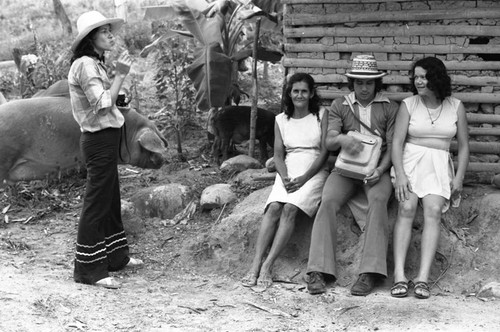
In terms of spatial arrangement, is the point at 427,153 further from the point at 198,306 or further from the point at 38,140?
the point at 38,140

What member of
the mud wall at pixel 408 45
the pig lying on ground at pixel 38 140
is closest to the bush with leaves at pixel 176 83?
the pig lying on ground at pixel 38 140

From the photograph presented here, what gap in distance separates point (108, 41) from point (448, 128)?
277cm

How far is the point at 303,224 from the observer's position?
6.97m

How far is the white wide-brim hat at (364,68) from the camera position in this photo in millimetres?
6648

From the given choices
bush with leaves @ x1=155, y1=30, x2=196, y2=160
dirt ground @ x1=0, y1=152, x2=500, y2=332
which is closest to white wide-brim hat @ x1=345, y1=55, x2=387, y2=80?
dirt ground @ x1=0, y1=152, x2=500, y2=332

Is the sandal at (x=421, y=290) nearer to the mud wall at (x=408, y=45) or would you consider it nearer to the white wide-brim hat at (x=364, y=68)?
the mud wall at (x=408, y=45)

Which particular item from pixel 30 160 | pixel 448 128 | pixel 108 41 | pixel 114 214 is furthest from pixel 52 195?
pixel 448 128

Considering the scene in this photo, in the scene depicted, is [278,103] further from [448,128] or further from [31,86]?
[448,128]

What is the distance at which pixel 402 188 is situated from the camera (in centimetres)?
641

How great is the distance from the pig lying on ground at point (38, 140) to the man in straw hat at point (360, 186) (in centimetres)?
248

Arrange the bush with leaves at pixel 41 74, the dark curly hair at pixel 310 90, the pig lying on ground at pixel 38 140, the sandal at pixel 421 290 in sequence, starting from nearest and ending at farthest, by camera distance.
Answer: the sandal at pixel 421 290 < the dark curly hair at pixel 310 90 < the pig lying on ground at pixel 38 140 < the bush with leaves at pixel 41 74

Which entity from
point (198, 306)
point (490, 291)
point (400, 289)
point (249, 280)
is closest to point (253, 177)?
point (249, 280)

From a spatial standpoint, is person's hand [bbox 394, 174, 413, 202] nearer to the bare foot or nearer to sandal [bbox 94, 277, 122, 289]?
the bare foot

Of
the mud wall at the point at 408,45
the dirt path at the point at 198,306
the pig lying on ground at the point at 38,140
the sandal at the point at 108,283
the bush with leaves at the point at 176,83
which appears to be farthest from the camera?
the bush with leaves at the point at 176,83
